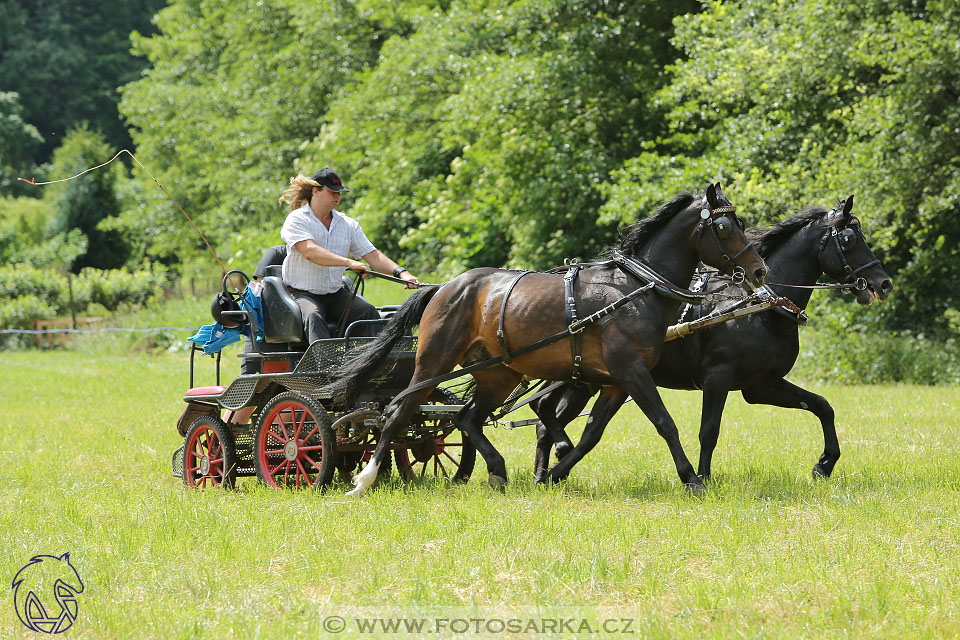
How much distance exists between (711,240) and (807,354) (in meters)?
10.6

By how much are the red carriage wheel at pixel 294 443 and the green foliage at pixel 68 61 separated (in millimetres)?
52554

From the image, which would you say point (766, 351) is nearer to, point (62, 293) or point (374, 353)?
point (374, 353)

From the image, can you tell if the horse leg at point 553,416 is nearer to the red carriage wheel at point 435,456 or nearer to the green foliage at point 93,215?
the red carriage wheel at point 435,456

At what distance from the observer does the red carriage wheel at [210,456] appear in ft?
25.8

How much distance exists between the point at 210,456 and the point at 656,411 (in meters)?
3.32

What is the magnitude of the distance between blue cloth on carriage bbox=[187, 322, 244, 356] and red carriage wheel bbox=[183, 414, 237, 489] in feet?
1.68

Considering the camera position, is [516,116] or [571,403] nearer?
[571,403]

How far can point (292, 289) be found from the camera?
797cm

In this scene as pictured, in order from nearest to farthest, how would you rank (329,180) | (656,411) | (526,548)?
(526,548)
(656,411)
(329,180)

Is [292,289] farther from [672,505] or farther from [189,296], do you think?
[189,296]

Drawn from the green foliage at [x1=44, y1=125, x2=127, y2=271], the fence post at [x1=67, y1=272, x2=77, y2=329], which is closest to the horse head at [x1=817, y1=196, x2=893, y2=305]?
the fence post at [x1=67, y1=272, x2=77, y2=329]

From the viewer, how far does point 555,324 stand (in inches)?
284

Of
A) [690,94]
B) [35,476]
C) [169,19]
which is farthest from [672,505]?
[169,19]

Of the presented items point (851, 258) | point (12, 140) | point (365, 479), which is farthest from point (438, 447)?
point (12, 140)
